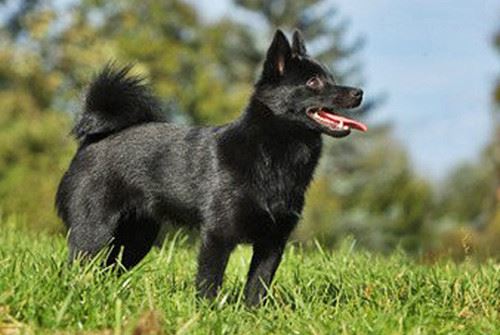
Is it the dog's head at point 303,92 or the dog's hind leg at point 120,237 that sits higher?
the dog's head at point 303,92

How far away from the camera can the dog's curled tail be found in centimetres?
645

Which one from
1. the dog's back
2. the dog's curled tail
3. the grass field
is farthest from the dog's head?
the dog's curled tail

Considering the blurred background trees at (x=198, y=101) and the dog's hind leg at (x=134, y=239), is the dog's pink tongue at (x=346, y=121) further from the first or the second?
the blurred background trees at (x=198, y=101)

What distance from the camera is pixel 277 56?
18.7ft

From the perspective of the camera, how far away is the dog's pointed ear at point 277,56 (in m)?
5.70

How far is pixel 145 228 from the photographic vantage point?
648cm

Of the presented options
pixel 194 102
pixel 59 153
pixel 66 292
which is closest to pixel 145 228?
pixel 66 292

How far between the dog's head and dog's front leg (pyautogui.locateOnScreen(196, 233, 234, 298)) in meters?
0.82

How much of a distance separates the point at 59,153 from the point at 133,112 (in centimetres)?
2035

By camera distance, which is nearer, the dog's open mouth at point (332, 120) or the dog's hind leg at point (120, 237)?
the dog's open mouth at point (332, 120)

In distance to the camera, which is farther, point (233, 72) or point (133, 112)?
point (233, 72)

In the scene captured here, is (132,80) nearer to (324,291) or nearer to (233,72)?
(324,291)

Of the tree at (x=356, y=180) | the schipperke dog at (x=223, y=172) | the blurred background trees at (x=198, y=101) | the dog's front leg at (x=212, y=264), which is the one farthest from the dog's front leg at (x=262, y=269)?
the tree at (x=356, y=180)

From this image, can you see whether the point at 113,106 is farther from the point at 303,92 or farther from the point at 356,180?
the point at 356,180
